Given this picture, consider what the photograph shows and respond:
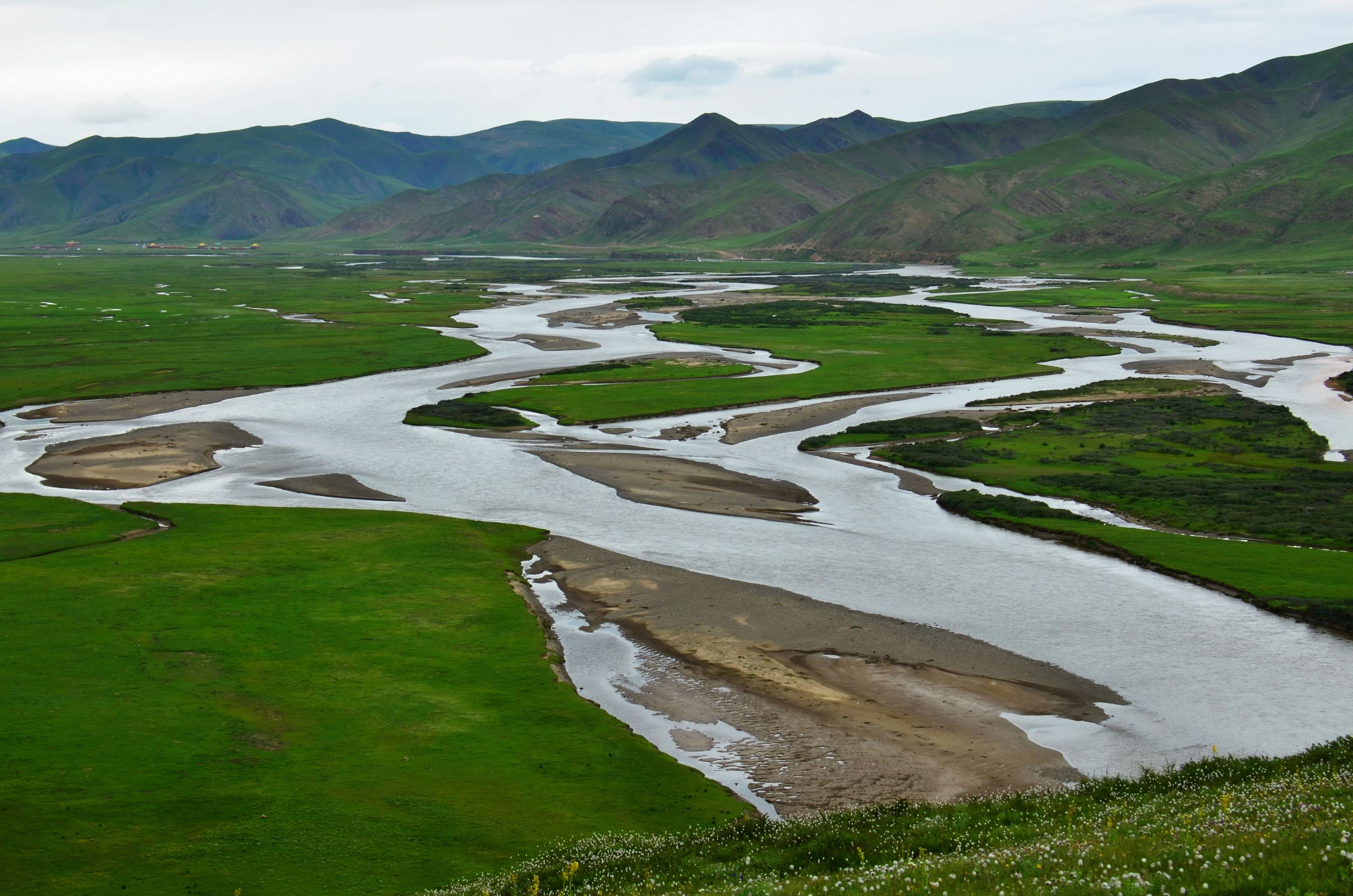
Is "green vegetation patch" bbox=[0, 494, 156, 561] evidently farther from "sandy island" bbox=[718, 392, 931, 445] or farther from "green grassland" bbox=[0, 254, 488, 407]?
"green grassland" bbox=[0, 254, 488, 407]

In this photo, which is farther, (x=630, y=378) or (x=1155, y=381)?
(x=630, y=378)

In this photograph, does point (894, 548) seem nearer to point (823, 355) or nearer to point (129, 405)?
point (129, 405)

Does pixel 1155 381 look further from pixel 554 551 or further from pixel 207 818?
pixel 207 818

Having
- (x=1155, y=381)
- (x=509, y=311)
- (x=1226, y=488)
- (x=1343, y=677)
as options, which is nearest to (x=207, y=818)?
(x=1343, y=677)

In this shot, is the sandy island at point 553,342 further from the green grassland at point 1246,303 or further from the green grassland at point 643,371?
the green grassland at point 1246,303

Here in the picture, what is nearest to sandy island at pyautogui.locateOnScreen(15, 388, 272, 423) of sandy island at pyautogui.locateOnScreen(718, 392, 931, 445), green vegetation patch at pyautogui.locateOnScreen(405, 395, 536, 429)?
green vegetation patch at pyautogui.locateOnScreen(405, 395, 536, 429)

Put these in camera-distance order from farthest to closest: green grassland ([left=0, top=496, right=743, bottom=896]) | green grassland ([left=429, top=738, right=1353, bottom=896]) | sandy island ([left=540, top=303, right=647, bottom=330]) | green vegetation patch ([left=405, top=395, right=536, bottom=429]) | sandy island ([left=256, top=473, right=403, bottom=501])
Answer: sandy island ([left=540, top=303, right=647, bottom=330]) → green vegetation patch ([left=405, top=395, right=536, bottom=429]) → sandy island ([left=256, top=473, right=403, bottom=501]) → green grassland ([left=0, top=496, right=743, bottom=896]) → green grassland ([left=429, top=738, right=1353, bottom=896])

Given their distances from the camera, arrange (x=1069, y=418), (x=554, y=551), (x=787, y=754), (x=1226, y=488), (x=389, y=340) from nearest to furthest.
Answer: (x=787, y=754) < (x=554, y=551) < (x=1226, y=488) < (x=1069, y=418) < (x=389, y=340)
